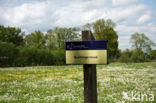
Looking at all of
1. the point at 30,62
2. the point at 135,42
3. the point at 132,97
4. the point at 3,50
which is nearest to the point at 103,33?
the point at 135,42

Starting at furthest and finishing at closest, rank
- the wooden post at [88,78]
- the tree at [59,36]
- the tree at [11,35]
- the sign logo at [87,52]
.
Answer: the tree at [59,36], the tree at [11,35], the wooden post at [88,78], the sign logo at [87,52]

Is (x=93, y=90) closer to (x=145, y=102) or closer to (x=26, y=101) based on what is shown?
(x=145, y=102)

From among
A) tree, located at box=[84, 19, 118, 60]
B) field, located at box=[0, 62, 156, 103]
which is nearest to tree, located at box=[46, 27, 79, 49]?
tree, located at box=[84, 19, 118, 60]

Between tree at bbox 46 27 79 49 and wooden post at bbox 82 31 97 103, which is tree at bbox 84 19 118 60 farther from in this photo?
wooden post at bbox 82 31 97 103

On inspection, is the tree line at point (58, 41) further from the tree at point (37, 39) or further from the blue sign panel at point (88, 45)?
the blue sign panel at point (88, 45)

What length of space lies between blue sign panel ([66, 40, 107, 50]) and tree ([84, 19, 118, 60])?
59074mm

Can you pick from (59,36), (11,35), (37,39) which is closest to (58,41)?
(59,36)

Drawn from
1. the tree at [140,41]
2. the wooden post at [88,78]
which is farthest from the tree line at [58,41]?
the wooden post at [88,78]

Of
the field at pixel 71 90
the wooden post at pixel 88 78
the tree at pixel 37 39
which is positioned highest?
the tree at pixel 37 39

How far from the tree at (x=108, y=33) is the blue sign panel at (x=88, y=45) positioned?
2326 inches

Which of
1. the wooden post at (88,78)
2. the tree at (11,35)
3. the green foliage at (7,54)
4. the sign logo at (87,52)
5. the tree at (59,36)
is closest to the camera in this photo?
the sign logo at (87,52)

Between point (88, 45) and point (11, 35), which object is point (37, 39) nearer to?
point (11, 35)

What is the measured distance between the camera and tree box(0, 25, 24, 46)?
2339 inches

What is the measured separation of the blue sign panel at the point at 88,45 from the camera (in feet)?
16.8
